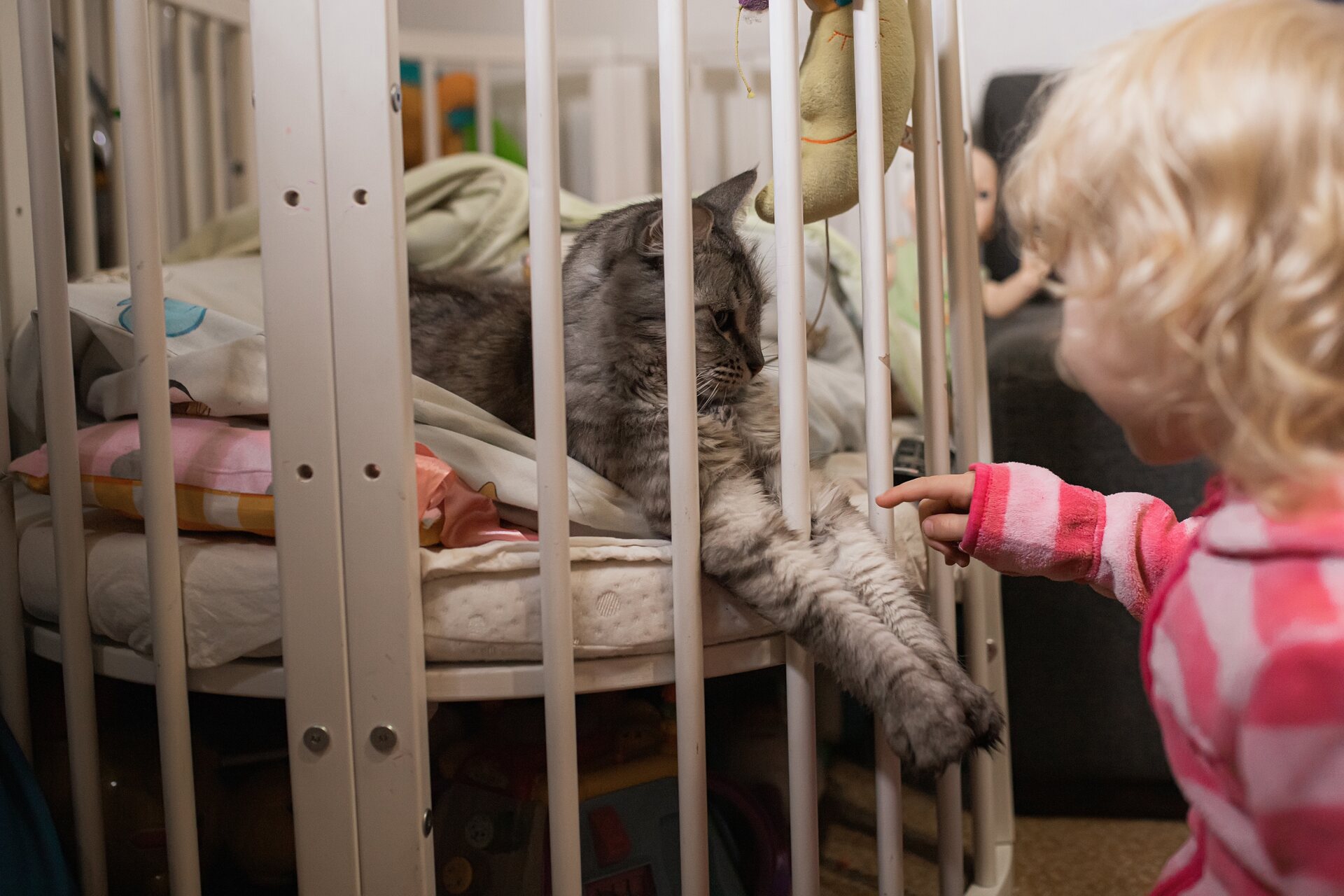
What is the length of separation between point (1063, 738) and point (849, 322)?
2.50 ft

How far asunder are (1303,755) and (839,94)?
65 centimetres

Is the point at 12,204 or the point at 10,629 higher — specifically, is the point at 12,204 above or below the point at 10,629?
above

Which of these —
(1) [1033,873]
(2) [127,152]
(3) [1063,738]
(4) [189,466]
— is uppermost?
(2) [127,152]

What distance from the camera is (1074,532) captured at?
757 mm

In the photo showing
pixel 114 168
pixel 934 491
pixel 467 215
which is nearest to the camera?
pixel 934 491

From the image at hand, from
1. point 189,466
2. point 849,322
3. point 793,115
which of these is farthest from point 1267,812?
point 849,322

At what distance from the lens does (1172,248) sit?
1.60 ft

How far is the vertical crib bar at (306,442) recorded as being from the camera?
2.21 ft

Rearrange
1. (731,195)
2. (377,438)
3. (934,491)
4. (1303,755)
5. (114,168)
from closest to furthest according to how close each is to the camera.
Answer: (1303,755)
(377,438)
(934,491)
(731,195)
(114,168)

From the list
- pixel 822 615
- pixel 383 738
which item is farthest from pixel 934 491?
pixel 383 738

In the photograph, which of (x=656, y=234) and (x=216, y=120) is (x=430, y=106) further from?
(x=656, y=234)

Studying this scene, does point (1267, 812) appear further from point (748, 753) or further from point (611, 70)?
point (611, 70)

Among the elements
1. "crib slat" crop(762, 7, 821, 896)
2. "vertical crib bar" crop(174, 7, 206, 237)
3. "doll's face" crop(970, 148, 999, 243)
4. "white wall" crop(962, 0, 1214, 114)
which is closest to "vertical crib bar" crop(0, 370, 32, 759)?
"crib slat" crop(762, 7, 821, 896)

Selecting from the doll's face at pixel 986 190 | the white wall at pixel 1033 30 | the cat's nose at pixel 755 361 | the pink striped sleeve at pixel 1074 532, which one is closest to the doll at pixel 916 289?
the doll's face at pixel 986 190
